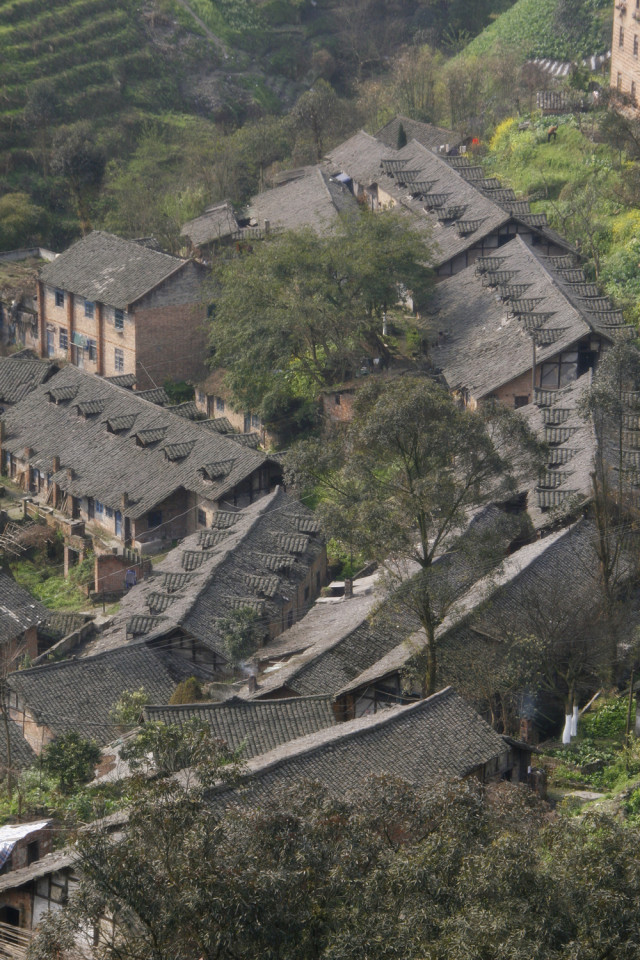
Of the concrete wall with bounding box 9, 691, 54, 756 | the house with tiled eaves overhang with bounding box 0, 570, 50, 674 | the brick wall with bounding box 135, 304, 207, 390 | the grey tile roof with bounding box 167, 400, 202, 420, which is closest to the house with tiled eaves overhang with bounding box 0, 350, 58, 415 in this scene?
the brick wall with bounding box 135, 304, 207, 390

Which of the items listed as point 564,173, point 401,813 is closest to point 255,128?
point 564,173

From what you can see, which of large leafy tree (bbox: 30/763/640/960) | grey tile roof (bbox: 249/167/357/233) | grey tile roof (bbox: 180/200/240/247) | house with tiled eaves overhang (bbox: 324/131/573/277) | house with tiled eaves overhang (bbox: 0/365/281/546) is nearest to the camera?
large leafy tree (bbox: 30/763/640/960)

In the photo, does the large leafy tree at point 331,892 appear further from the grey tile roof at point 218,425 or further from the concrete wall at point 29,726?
the grey tile roof at point 218,425

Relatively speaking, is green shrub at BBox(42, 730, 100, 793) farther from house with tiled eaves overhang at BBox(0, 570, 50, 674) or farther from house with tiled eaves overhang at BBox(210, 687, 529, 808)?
house with tiled eaves overhang at BBox(0, 570, 50, 674)

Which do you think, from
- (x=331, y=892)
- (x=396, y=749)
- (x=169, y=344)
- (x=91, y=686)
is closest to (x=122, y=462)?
(x=169, y=344)

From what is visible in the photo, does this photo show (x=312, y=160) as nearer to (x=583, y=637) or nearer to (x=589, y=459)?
(x=589, y=459)
